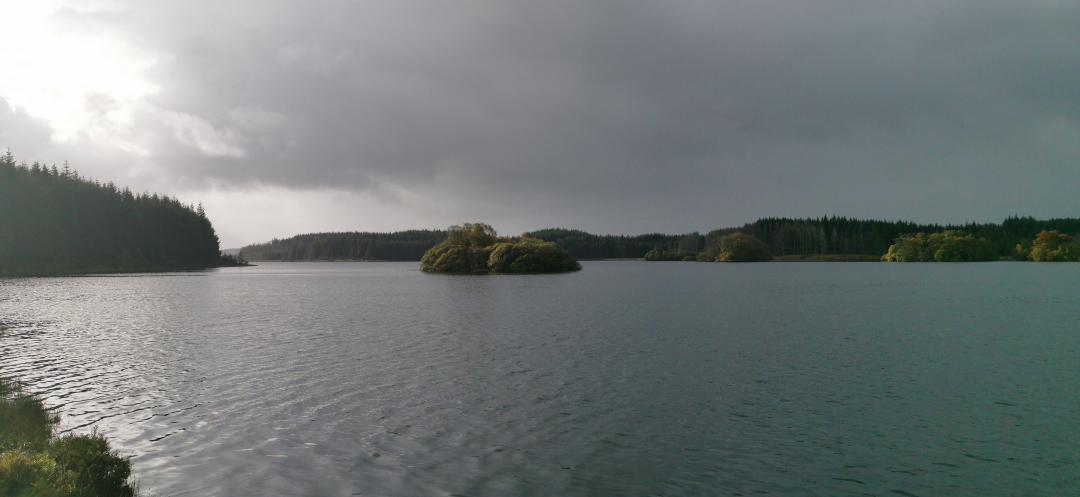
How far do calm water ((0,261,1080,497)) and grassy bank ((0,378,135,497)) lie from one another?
2.98 ft

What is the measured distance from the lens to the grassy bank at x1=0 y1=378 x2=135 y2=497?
1162 cm

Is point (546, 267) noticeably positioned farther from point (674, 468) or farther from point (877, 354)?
point (674, 468)

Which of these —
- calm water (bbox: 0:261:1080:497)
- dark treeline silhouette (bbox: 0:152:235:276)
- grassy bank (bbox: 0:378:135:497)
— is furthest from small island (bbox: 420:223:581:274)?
grassy bank (bbox: 0:378:135:497)

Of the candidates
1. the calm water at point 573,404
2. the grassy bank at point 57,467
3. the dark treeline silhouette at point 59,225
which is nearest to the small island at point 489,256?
the dark treeline silhouette at point 59,225

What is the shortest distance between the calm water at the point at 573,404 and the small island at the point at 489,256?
118280 mm

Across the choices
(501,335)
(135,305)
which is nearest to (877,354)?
(501,335)

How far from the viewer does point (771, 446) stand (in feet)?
56.4

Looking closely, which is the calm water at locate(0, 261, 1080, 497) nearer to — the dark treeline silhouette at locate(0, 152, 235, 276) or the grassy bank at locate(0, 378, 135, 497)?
the grassy bank at locate(0, 378, 135, 497)

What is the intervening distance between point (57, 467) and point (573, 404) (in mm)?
14956

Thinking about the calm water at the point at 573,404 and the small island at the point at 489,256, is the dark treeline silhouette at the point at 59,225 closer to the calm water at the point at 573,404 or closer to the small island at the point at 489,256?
the small island at the point at 489,256

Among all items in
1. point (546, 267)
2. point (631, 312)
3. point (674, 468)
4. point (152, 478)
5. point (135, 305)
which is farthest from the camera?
point (546, 267)

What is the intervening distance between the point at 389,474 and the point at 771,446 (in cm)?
1085

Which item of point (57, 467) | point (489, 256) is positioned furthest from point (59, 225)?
point (57, 467)

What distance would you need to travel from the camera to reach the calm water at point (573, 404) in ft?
48.7
